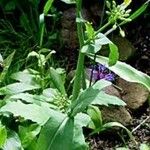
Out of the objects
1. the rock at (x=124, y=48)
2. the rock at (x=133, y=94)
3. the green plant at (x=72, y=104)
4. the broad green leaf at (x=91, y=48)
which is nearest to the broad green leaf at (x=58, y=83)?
the green plant at (x=72, y=104)

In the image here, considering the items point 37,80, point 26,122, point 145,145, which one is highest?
point 37,80

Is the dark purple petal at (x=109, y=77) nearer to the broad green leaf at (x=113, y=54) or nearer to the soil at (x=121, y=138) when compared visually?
the soil at (x=121, y=138)

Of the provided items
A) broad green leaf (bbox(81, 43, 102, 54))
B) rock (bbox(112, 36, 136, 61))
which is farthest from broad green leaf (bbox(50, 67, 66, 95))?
rock (bbox(112, 36, 136, 61))

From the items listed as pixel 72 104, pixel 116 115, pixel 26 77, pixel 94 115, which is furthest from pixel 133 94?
pixel 72 104

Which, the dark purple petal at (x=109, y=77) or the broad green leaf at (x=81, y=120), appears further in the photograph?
the dark purple petal at (x=109, y=77)

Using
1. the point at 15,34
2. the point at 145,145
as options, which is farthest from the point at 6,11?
the point at 145,145

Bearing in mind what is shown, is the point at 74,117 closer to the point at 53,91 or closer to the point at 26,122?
the point at 53,91

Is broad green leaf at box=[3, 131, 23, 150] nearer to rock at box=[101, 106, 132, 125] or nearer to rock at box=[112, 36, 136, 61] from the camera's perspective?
rock at box=[101, 106, 132, 125]
